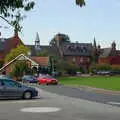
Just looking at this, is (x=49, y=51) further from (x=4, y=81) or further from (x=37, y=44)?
(x=4, y=81)

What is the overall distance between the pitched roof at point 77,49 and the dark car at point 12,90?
113m

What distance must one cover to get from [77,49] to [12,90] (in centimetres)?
11763

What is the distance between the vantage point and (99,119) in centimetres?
1714

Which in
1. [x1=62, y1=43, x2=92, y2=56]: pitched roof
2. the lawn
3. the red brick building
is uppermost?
[x1=62, y1=43, x2=92, y2=56]: pitched roof

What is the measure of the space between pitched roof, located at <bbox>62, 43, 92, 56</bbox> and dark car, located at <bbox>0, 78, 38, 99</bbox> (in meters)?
113

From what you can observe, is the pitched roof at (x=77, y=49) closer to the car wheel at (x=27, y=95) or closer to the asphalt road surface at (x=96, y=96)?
the asphalt road surface at (x=96, y=96)

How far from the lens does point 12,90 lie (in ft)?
98.1

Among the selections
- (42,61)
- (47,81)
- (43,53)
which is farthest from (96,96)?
(43,53)

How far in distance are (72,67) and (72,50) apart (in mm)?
28899

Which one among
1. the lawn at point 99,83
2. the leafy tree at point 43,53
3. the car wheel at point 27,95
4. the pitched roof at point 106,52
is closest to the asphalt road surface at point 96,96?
the car wheel at point 27,95

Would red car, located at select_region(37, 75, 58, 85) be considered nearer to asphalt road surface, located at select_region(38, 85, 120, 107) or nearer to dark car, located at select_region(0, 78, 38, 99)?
asphalt road surface, located at select_region(38, 85, 120, 107)

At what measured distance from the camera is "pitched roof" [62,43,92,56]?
145 metres

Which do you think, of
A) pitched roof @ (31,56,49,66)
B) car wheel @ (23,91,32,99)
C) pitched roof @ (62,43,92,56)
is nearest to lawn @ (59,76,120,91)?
car wheel @ (23,91,32,99)

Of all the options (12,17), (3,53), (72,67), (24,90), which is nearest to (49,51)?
(3,53)
